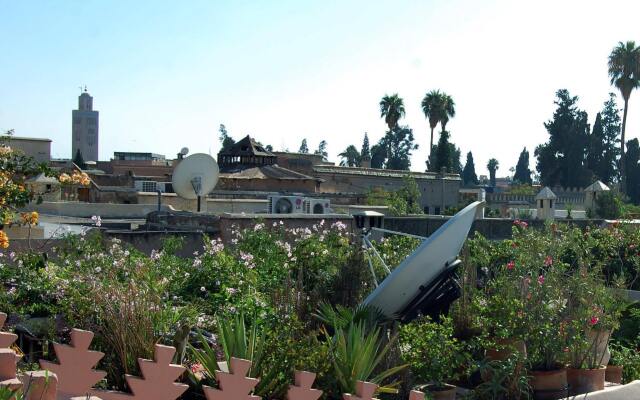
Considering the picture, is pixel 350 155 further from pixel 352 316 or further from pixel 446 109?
pixel 352 316

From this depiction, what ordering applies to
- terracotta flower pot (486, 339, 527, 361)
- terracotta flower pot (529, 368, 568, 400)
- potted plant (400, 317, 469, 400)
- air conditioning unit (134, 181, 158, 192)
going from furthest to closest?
air conditioning unit (134, 181, 158, 192)
terracotta flower pot (529, 368, 568, 400)
terracotta flower pot (486, 339, 527, 361)
potted plant (400, 317, 469, 400)

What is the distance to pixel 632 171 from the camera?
77.0 m

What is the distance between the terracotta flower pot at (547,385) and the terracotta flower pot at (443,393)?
81 centimetres

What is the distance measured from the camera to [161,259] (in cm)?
958

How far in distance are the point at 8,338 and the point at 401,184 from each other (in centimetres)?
5806

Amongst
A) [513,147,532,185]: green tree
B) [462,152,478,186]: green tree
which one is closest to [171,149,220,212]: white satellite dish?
[462,152,478,186]: green tree

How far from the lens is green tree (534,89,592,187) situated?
75125mm

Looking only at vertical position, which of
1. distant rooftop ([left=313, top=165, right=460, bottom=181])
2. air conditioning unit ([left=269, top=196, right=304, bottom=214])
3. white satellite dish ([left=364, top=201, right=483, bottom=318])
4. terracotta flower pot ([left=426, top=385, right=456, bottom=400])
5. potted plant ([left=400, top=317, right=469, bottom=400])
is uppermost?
distant rooftop ([left=313, top=165, right=460, bottom=181])

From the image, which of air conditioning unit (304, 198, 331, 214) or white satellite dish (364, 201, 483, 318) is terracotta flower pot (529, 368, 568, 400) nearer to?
white satellite dish (364, 201, 483, 318)

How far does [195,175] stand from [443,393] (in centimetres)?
2040

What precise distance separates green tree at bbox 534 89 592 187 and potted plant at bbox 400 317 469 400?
236 feet

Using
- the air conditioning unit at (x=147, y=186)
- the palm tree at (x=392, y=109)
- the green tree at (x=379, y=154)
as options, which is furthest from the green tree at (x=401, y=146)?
the air conditioning unit at (x=147, y=186)

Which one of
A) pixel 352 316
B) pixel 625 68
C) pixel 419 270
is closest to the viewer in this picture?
pixel 352 316

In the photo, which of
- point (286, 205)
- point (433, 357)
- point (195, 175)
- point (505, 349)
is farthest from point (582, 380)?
point (286, 205)
